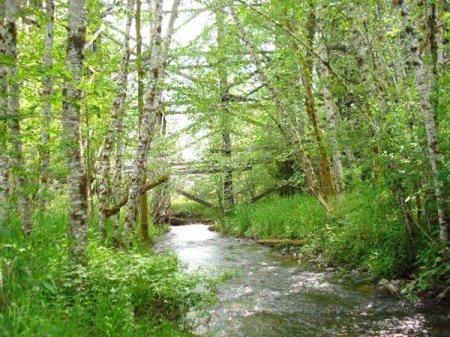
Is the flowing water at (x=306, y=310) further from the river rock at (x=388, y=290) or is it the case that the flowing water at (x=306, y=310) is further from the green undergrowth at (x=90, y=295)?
the green undergrowth at (x=90, y=295)

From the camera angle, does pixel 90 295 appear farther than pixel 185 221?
No

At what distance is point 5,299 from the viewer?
3.06 m

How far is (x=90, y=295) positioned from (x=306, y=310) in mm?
3360

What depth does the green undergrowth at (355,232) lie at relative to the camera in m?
6.65

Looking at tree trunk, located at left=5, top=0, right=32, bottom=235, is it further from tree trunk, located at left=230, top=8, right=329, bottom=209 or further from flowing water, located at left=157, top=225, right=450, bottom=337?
tree trunk, located at left=230, top=8, right=329, bottom=209

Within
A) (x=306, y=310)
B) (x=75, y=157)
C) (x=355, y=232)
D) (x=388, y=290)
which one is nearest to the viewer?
(x=75, y=157)

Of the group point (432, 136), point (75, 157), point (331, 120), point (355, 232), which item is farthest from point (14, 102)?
point (331, 120)

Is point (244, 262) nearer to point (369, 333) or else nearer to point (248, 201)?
point (369, 333)

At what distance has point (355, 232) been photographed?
807cm

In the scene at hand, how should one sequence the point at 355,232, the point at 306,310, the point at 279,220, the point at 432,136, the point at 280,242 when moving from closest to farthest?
the point at 432,136 < the point at 306,310 < the point at 355,232 < the point at 280,242 < the point at 279,220

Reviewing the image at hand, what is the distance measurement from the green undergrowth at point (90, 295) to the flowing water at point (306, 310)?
2.02 feet

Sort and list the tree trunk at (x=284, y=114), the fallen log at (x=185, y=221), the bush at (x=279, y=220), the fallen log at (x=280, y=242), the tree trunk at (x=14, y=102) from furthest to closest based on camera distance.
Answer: the fallen log at (x=185, y=221) → the bush at (x=279, y=220) → the fallen log at (x=280, y=242) → the tree trunk at (x=284, y=114) → the tree trunk at (x=14, y=102)

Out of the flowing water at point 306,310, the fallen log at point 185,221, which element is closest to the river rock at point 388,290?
the flowing water at point 306,310

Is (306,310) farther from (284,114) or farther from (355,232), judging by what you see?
(284,114)
